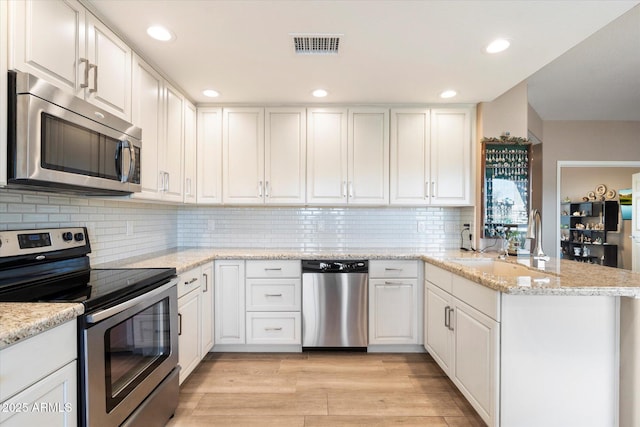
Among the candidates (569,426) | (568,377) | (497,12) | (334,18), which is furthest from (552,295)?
(334,18)

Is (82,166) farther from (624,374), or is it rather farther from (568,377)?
(624,374)

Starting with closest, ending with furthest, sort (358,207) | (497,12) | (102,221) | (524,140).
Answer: (497,12)
(102,221)
(524,140)
(358,207)

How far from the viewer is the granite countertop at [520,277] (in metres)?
1.48

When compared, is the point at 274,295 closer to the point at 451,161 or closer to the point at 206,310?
the point at 206,310

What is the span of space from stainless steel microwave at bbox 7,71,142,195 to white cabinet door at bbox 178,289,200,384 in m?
0.87

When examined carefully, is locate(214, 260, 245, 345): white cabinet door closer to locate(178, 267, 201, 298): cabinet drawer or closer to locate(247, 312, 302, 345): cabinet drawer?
locate(247, 312, 302, 345): cabinet drawer

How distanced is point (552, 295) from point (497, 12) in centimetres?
152

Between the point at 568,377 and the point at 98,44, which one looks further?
the point at 98,44

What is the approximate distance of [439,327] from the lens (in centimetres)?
247

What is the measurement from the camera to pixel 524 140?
3070 mm

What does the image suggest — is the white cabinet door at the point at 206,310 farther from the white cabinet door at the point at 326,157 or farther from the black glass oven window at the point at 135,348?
the white cabinet door at the point at 326,157

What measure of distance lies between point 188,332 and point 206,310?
40cm

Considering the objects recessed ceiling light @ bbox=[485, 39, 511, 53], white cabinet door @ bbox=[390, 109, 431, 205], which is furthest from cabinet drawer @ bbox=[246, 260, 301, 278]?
recessed ceiling light @ bbox=[485, 39, 511, 53]

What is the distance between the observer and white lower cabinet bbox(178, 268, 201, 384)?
2129 millimetres
